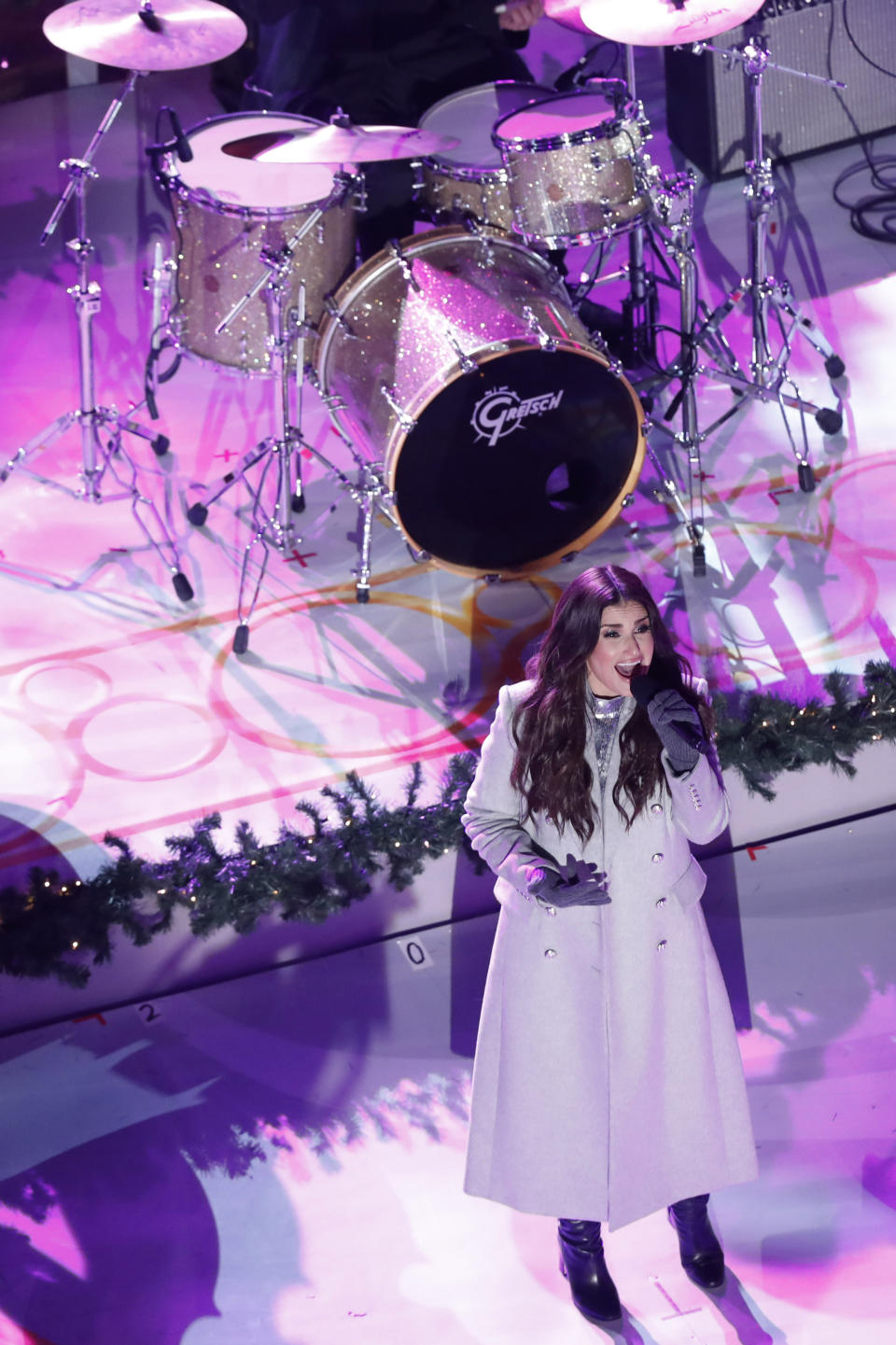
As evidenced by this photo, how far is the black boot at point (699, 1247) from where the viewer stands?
3.47m

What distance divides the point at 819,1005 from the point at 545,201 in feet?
9.61

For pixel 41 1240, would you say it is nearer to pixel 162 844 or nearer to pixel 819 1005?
pixel 162 844

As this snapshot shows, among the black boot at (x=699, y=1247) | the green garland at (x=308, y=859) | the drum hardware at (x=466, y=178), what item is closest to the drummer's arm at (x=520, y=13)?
the drum hardware at (x=466, y=178)

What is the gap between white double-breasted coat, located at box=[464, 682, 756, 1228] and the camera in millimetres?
3145

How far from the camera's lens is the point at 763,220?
5859mm

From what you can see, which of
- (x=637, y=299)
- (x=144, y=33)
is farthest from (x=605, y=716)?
(x=637, y=299)

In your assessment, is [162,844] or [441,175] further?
[441,175]

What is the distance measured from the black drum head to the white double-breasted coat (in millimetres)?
2288

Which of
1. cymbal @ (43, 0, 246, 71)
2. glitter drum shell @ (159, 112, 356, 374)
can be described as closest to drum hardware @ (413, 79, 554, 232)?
glitter drum shell @ (159, 112, 356, 374)

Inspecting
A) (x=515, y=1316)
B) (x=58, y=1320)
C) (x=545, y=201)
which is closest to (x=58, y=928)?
(x=58, y=1320)

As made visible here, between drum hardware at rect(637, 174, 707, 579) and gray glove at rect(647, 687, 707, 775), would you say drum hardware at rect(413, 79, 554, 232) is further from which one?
gray glove at rect(647, 687, 707, 775)

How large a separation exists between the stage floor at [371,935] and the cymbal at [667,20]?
1.67 meters

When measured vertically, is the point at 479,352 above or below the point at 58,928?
above

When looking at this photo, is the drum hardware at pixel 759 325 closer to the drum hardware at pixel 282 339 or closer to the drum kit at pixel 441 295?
the drum kit at pixel 441 295
